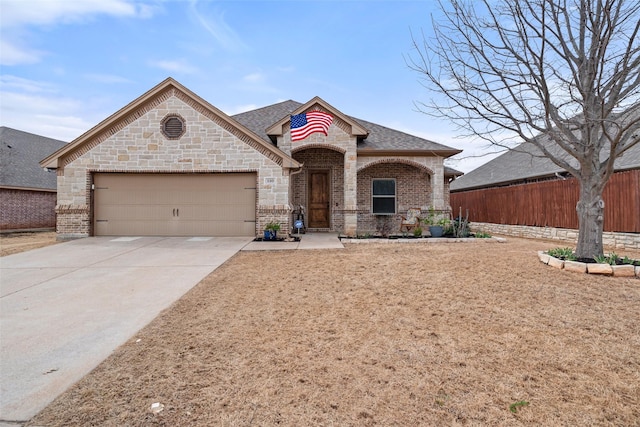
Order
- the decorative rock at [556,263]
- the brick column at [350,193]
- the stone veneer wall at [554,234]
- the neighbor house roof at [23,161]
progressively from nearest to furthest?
the decorative rock at [556,263], the stone veneer wall at [554,234], the brick column at [350,193], the neighbor house roof at [23,161]

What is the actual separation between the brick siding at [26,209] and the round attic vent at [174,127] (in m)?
10.2

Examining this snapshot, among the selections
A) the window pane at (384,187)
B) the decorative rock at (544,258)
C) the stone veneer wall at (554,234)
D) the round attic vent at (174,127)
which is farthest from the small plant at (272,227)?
the stone veneer wall at (554,234)

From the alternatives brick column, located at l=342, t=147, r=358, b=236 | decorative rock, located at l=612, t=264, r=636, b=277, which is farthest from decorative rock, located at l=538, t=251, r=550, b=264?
brick column, located at l=342, t=147, r=358, b=236

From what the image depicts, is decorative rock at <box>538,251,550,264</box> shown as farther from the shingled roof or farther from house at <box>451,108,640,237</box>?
the shingled roof

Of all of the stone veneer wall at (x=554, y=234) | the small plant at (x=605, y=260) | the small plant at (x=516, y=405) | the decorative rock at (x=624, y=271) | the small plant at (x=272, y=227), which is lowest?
the small plant at (x=516, y=405)

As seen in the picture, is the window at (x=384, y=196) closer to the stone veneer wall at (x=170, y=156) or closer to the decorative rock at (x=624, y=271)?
the stone veneer wall at (x=170, y=156)

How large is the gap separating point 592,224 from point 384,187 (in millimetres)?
8720

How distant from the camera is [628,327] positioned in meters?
3.69

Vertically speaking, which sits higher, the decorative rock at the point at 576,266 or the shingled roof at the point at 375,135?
the shingled roof at the point at 375,135

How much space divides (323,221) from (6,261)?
404 inches

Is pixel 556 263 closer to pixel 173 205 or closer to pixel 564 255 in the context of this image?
pixel 564 255

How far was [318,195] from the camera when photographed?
14.5 meters

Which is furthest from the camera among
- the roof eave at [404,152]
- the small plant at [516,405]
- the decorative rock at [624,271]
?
the roof eave at [404,152]

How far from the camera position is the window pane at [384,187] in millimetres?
14836
